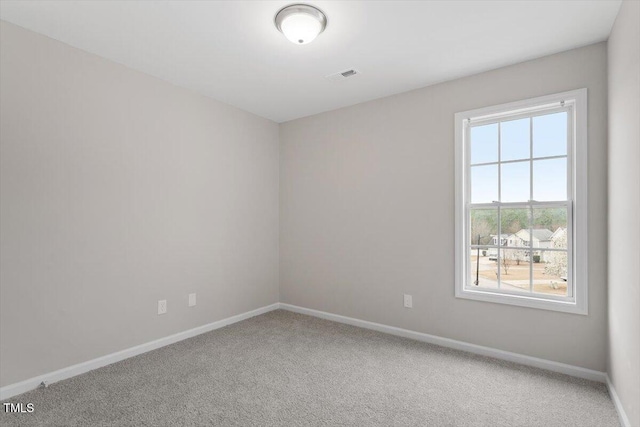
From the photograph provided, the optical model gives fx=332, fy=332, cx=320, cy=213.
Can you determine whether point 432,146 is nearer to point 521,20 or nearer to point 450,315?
point 521,20

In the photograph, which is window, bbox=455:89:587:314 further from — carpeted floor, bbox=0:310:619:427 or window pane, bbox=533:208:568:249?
carpeted floor, bbox=0:310:619:427

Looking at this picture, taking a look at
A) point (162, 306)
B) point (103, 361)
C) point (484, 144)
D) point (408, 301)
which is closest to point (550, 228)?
point (484, 144)

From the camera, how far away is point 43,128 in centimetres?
238

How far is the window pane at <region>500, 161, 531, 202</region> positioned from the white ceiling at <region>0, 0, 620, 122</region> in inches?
34.2

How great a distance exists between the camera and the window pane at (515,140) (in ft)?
9.21

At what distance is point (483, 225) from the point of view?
3027 millimetres

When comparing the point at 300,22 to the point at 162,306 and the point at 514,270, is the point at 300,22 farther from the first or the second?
the point at 162,306

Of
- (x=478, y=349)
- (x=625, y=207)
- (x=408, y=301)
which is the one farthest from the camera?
(x=408, y=301)

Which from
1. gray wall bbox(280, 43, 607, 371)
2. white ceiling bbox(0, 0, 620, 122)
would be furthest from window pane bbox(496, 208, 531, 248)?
white ceiling bbox(0, 0, 620, 122)

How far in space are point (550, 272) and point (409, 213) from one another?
1.27 meters

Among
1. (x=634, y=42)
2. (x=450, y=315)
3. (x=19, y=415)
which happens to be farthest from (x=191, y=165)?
(x=634, y=42)

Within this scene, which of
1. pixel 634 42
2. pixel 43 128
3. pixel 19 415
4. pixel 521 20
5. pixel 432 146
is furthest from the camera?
pixel 432 146

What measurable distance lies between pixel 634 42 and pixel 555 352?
7.13ft

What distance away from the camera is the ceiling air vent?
9.73ft
